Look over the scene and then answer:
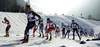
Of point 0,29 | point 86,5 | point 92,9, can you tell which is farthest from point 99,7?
point 0,29

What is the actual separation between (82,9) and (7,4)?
6391 inches

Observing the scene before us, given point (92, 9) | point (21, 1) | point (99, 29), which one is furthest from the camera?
point (92, 9)

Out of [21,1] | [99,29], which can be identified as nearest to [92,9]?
[21,1]

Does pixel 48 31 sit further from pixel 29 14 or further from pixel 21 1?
pixel 21 1

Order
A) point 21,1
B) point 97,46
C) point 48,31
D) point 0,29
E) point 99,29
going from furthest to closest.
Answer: point 21,1, point 99,29, point 0,29, point 48,31, point 97,46

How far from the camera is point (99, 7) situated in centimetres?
18238

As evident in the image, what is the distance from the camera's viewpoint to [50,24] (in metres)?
7.11

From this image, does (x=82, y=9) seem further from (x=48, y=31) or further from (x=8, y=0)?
(x=48, y=31)

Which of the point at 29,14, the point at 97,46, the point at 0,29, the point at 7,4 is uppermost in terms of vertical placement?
the point at 7,4

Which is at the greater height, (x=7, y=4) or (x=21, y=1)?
(x=21, y=1)

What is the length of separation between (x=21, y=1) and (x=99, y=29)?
94.5 m

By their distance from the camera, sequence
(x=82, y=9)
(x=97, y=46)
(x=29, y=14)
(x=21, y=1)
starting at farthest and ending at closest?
(x=82, y=9) < (x=21, y=1) < (x=29, y=14) < (x=97, y=46)

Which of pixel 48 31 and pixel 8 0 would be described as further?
pixel 8 0

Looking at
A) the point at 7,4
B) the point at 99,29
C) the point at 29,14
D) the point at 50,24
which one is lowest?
the point at 99,29
